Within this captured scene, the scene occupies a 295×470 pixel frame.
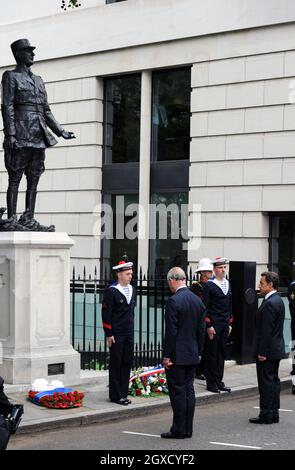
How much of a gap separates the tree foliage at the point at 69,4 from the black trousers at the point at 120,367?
1248 cm

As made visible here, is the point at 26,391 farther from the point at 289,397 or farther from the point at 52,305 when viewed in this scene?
the point at 289,397

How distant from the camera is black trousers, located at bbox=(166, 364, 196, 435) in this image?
920cm

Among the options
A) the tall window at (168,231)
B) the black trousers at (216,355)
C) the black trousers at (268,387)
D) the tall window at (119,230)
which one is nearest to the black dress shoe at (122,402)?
the black trousers at (216,355)

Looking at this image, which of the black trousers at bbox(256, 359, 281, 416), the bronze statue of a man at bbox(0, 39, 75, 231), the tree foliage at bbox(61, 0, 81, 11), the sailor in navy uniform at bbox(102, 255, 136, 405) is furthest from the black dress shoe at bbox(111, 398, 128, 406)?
the tree foliage at bbox(61, 0, 81, 11)

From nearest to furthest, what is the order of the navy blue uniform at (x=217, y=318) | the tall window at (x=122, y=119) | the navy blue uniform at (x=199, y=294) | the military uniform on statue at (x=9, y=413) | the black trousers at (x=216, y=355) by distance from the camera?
the military uniform on statue at (x=9, y=413)
the black trousers at (x=216, y=355)
the navy blue uniform at (x=217, y=318)
the navy blue uniform at (x=199, y=294)
the tall window at (x=122, y=119)

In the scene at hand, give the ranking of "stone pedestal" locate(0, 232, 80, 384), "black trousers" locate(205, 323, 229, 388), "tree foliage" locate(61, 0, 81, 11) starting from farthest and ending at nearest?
"tree foliage" locate(61, 0, 81, 11) < "black trousers" locate(205, 323, 229, 388) < "stone pedestal" locate(0, 232, 80, 384)

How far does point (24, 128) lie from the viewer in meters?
12.0

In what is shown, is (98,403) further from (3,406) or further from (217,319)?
(3,406)

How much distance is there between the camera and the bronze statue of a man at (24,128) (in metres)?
12.0

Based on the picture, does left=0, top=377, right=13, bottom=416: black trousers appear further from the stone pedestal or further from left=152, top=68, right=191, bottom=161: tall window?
left=152, top=68, right=191, bottom=161: tall window

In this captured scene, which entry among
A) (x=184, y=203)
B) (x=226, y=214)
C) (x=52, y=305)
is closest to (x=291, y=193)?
(x=226, y=214)

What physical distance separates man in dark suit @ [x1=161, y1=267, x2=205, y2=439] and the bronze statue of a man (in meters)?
3.33

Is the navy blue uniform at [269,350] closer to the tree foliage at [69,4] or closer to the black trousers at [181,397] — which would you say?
the black trousers at [181,397]

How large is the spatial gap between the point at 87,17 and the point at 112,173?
3922 mm
